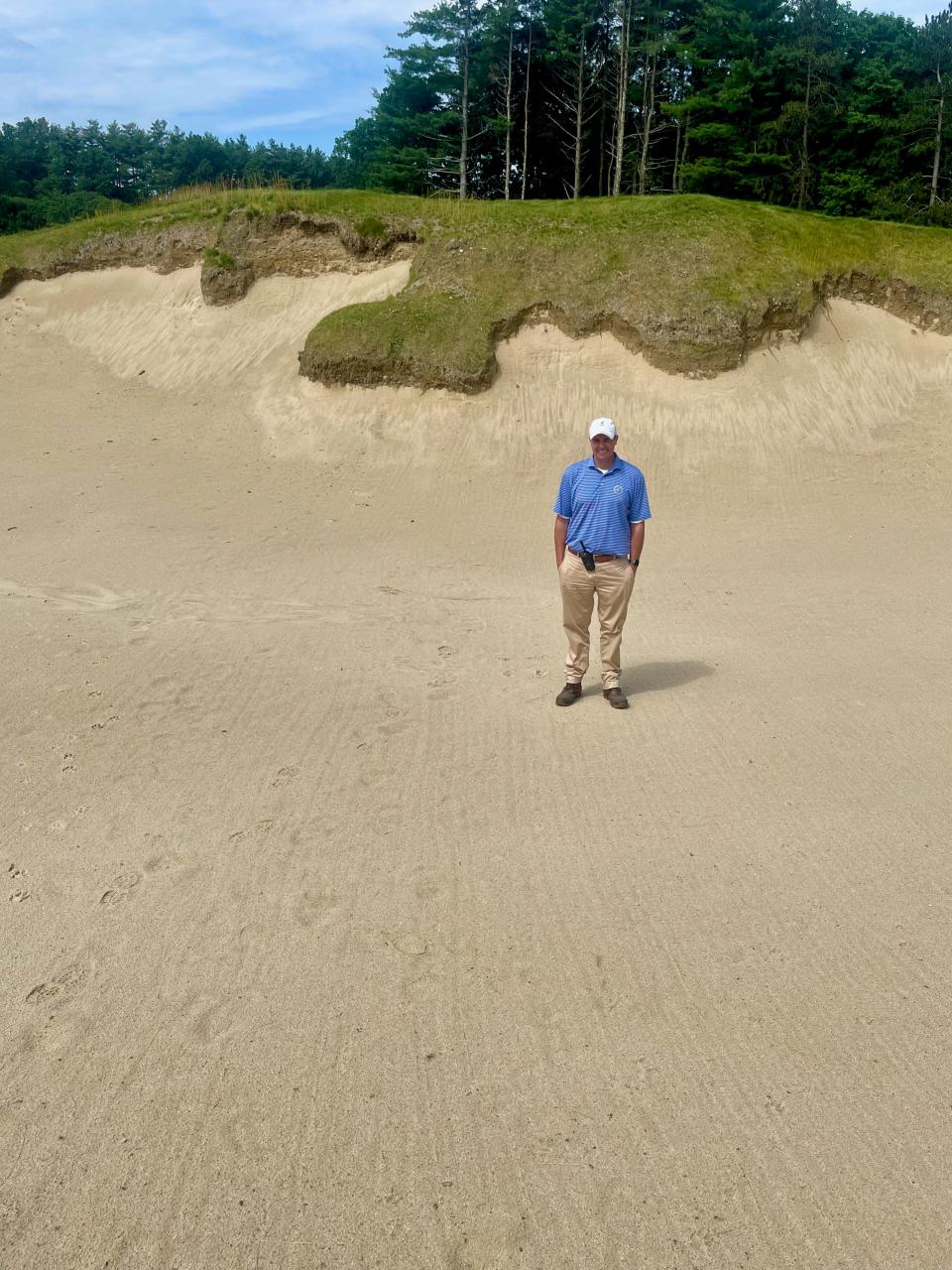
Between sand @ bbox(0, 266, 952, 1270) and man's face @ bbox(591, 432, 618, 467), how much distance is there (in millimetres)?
1804

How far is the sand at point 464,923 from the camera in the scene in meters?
2.97

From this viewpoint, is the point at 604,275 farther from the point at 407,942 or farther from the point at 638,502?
the point at 407,942

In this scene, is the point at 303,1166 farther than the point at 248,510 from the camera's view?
No

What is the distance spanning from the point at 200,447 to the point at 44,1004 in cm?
1422

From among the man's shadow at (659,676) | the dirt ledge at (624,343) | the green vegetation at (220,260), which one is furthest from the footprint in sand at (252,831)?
the green vegetation at (220,260)

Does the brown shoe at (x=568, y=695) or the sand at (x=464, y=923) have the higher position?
the brown shoe at (x=568, y=695)

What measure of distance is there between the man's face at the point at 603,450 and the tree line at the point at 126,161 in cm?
5467

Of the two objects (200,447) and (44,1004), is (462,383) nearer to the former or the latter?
(200,447)

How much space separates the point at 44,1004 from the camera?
386cm

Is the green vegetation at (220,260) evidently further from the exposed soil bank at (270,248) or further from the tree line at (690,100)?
the tree line at (690,100)

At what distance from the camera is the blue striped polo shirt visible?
6465 millimetres

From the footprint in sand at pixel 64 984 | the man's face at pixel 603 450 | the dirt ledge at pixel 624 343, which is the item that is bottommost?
the footprint in sand at pixel 64 984

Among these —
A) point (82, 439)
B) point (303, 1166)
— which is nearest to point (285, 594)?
point (303, 1166)

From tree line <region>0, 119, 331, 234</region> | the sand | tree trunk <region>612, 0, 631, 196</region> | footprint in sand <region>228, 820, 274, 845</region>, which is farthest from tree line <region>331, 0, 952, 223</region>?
footprint in sand <region>228, 820, 274, 845</region>
